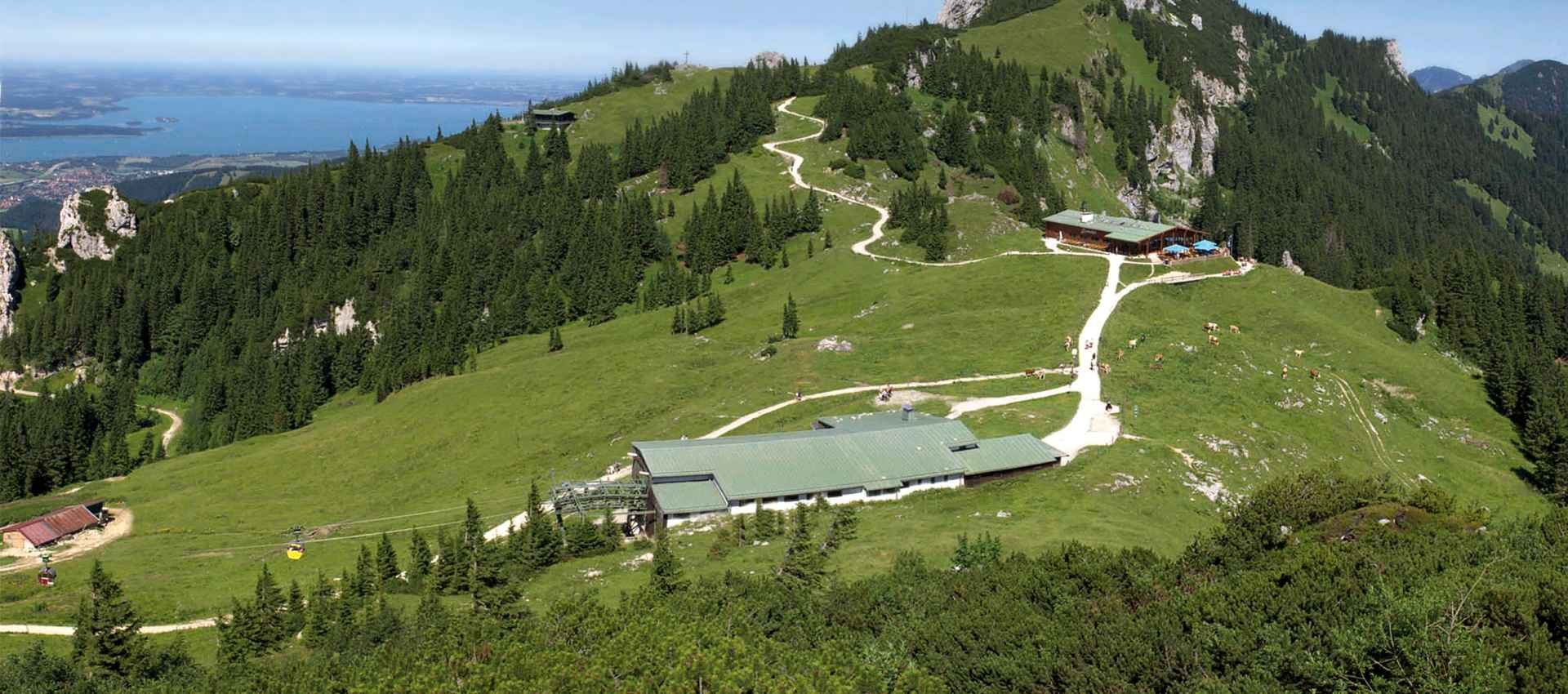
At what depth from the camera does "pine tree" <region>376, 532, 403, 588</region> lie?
66.9 m

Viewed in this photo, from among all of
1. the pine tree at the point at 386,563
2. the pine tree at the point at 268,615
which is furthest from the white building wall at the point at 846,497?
the pine tree at the point at 268,615

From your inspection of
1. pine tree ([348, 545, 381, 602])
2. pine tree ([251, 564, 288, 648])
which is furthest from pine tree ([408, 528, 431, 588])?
pine tree ([251, 564, 288, 648])

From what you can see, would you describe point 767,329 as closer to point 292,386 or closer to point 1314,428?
point 1314,428

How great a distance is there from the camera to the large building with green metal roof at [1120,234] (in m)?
146

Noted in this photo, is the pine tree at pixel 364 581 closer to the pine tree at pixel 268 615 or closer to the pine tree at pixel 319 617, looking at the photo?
the pine tree at pixel 319 617

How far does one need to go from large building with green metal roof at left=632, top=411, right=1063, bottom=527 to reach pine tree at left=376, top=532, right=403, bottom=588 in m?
17.8

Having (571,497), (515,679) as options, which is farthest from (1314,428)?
(515,679)

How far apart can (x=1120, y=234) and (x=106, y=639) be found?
130m

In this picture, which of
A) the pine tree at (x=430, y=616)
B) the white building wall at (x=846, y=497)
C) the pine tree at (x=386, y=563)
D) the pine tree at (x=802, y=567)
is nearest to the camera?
the pine tree at (x=430, y=616)

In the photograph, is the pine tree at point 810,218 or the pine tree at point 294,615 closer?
the pine tree at point 294,615

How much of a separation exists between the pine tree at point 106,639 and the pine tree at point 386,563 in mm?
14252

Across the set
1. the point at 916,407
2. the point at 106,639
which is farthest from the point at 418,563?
the point at 916,407

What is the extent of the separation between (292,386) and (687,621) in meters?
140

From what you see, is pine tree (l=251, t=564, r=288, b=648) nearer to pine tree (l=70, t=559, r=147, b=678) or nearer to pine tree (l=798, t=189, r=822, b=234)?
pine tree (l=70, t=559, r=147, b=678)
